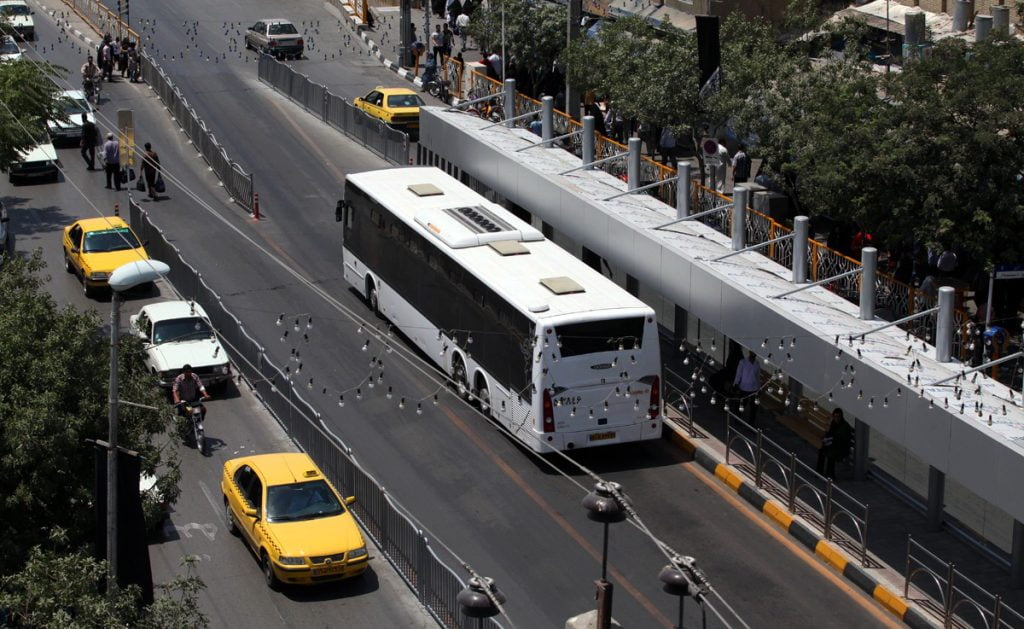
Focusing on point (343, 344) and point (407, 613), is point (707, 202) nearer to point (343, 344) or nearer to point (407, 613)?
point (343, 344)

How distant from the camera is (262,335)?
106 ft

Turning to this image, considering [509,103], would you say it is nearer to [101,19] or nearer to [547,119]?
[547,119]

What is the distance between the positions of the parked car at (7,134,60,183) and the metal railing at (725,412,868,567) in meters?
23.4

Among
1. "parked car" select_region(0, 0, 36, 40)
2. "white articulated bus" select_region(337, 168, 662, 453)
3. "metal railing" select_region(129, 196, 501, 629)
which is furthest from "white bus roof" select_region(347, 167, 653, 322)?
"parked car" select_region(0, 0, 36, 40)

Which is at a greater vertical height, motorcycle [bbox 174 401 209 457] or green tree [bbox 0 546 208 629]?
green tree [bbox 0 546 208 629]

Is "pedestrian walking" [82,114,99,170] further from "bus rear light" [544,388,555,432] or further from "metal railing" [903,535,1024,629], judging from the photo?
"metal railing" [903,535,1024,629]

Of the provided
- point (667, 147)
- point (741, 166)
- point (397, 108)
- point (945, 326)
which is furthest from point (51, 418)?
point (397, 108)

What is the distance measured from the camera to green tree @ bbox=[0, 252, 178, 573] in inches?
712

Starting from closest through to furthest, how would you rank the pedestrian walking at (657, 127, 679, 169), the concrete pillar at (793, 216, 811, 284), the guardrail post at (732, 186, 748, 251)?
the concrete pillar at (793, 216, 811, 284)
the guardrail post at (732, 186, 748, 251)
the pedestrian walking at (657, 127, 679, 169)

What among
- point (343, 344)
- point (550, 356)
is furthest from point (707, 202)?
point (343, 344)

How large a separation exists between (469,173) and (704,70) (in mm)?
6112

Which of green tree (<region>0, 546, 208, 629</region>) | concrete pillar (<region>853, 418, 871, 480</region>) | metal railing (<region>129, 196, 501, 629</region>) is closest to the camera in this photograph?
green tree (<region>0, 546, 208, 629</region>)

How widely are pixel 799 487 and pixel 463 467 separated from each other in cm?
571

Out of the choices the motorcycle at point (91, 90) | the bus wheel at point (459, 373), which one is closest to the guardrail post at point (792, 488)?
the bus wheel at point (459, 373)
